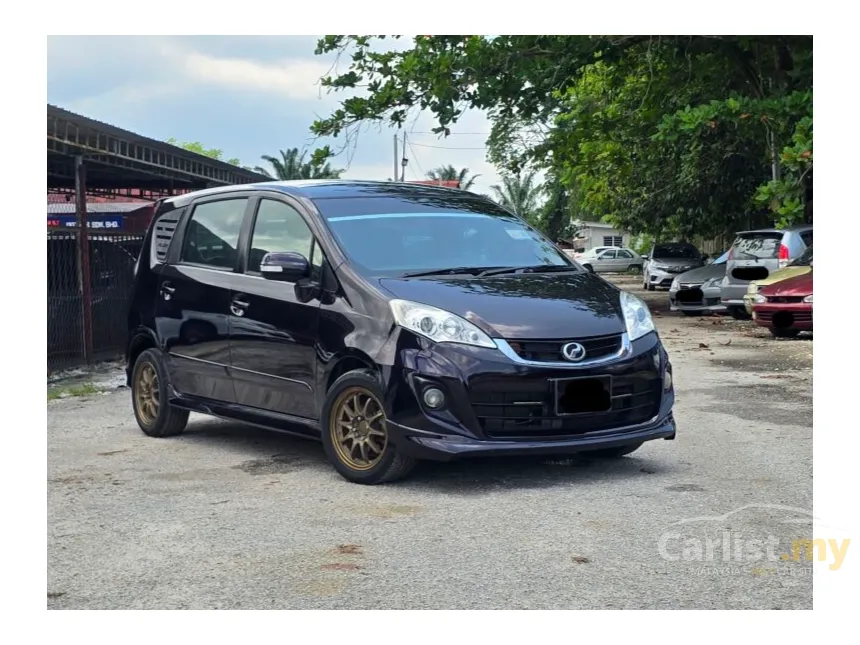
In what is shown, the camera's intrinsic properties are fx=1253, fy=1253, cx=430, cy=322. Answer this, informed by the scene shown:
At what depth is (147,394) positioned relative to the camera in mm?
9000

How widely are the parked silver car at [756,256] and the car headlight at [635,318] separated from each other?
1168 centimetres

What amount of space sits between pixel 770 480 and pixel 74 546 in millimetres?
3719

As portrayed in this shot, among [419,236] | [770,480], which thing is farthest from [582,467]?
[419,236]

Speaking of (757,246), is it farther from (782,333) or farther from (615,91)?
(615,91)

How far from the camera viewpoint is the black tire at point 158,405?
8.70 metres

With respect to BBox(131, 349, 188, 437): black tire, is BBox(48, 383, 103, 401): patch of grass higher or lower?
lower

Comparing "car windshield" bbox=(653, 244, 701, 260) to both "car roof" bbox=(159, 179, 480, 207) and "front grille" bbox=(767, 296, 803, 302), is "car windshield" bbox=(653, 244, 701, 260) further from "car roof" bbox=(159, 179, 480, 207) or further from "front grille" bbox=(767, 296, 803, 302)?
"car roof" bbox=(159, 179, 480, 207)

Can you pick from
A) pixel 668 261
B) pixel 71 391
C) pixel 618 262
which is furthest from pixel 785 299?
pixel 618 262

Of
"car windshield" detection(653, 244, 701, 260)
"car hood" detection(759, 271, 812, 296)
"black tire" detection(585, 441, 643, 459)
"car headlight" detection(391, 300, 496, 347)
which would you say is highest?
"car windshield" detection(653, 244, 701, 260)

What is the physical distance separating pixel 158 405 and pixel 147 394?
225 mm

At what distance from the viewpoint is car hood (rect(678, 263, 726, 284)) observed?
23.2 m

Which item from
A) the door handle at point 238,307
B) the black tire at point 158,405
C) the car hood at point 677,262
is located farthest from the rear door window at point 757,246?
the car hood at point 677,262

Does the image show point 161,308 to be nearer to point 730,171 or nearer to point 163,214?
point 163,214

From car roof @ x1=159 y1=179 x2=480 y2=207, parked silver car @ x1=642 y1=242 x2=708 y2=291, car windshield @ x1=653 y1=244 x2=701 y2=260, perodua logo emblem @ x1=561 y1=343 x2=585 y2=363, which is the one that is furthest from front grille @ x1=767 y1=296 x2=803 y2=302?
car windshield @ x1=653 y1=244 x2=701 y2=260
